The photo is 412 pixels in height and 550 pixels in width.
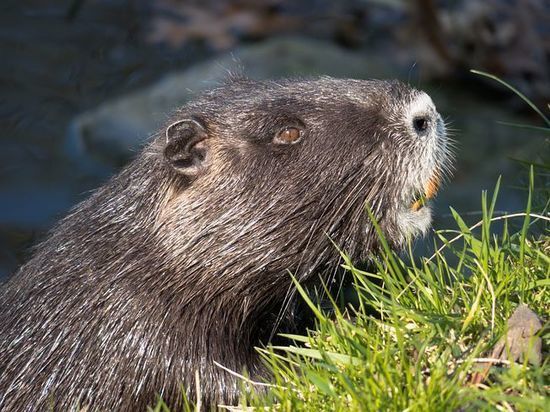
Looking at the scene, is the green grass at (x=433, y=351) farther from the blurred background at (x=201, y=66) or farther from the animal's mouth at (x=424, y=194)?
the blurred background at (x=201, y=66)

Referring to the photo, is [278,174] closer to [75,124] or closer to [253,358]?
[253,358]

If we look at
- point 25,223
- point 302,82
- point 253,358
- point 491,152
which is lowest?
point 491,152

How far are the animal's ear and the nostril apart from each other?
851 millimetres

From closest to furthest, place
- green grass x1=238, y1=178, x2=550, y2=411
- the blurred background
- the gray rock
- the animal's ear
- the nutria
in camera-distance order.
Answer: green grass x1=238, y1=178, x2=550, y2=411
the nutria
the animal's ear
the blurred background
the gray rock

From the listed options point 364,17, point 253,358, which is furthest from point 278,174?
point 364,17

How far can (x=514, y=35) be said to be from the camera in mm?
11250

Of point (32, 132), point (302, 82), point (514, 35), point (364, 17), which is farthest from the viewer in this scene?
point (364, 17)

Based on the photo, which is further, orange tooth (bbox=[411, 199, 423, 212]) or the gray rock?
the gray rock

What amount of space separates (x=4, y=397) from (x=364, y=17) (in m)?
8.86

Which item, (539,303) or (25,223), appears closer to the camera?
(539,303)

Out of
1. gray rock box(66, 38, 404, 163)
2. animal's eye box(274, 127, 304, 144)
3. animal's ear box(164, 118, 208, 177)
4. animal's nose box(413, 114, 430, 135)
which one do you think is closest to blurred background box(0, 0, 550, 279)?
gray rock box(66, 38, 404, 163)

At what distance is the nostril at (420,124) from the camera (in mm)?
4526

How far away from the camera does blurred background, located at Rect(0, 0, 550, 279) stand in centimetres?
962

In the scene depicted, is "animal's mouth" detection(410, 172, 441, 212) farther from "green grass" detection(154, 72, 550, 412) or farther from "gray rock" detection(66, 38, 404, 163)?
"gray rock" detection(66, 38, 404, 163)
